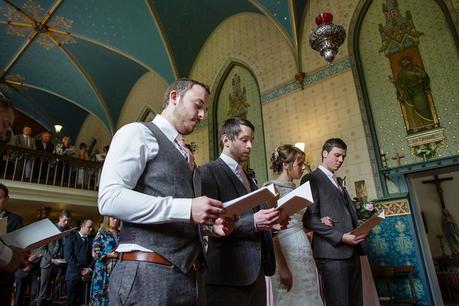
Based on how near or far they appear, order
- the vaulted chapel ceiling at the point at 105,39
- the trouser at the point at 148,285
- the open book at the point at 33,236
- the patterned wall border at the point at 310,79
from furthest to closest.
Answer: the vaulted chapel ceiling at the point at 105,39 → the patterned wall border at the point at 310,79 → the open book at the point at 33,236 → the trouser at the point at 148,285

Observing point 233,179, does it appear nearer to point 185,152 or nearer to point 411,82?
point 185,152

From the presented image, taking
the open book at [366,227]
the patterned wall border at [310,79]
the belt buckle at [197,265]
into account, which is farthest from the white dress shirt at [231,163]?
the patterned wall border at [310,79]

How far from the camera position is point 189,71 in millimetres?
8781

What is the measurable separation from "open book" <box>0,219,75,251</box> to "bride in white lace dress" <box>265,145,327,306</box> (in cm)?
146

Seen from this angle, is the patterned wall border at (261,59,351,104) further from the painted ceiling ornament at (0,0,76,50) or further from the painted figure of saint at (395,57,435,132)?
the painted ceiling ornament at (0,0,76,50)

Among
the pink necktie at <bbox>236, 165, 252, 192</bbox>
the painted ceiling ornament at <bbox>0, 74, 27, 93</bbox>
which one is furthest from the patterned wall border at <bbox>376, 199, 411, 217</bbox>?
the painted ceiling ornament at <bbox>0, 74, 27, 93</bbox>

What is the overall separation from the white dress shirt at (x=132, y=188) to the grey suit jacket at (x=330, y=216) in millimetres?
1568

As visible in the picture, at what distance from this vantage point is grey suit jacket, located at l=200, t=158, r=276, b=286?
60.1 inches

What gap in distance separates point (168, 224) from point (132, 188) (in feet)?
0.63

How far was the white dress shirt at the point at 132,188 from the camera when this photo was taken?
1.03 meters

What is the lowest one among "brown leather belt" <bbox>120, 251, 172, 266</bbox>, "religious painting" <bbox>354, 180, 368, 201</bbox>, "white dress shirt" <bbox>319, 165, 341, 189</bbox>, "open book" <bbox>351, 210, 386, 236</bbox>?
"brown leather belt" <bbox>120, 251, 172, 266</bbox>

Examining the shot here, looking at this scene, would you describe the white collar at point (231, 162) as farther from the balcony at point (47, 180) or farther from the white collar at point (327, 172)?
the balcony at point (47, 180)

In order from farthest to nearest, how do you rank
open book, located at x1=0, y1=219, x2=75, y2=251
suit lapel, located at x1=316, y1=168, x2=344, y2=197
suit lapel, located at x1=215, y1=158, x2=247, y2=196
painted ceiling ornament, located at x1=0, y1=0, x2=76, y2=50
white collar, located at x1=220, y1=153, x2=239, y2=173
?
painted ceiling ornament, located at x1=0, y1=0, x2=76, y2=50 < suit lapel, located at x1=316, y1=168, x2=344, y2=197 < white collar, located at x1=220, y1=153, x2=239, y2=173 < suit lapel, located at x1=215, y1=158, x2=247, y2=196 < open book, located at x1=0, y1=219, x2=75, y2=251

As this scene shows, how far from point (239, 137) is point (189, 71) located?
24.0 ft
